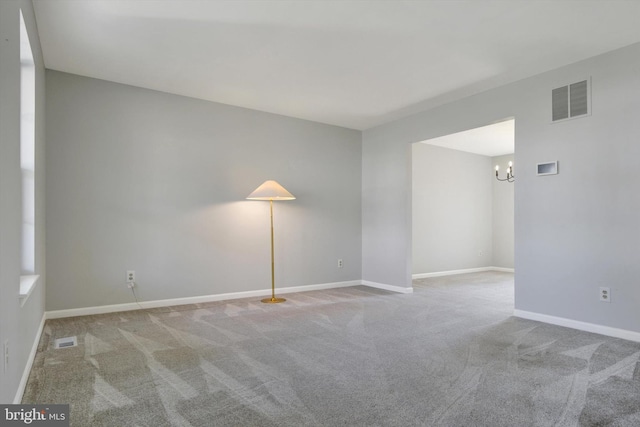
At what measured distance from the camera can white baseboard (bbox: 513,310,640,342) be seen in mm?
3104

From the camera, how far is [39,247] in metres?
3.23

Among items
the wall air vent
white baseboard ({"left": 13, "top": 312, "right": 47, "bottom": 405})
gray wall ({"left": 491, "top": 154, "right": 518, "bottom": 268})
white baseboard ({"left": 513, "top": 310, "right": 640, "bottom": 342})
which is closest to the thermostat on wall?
the wall air vent

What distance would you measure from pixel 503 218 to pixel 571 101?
15.7ft

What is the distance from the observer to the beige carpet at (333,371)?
189 centimetres

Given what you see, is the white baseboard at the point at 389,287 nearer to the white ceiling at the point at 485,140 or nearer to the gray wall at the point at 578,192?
the gray wall at the point at 578,192

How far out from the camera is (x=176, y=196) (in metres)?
4.48

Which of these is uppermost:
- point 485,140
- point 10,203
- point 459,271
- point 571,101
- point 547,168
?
point 485,140

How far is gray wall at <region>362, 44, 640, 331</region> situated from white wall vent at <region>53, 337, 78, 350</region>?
4254mm

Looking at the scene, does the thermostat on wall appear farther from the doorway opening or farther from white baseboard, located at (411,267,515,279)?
white baseboard, located at (411,267,515,279)

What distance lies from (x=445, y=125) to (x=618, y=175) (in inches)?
79.3

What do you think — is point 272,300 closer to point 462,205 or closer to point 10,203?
point 10,203

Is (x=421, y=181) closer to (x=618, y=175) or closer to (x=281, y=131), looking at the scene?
(x=281, y=131)

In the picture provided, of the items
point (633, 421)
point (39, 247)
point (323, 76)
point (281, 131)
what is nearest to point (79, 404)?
point (39, 247)

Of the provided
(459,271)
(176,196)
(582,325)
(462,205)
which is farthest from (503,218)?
(176,196)
